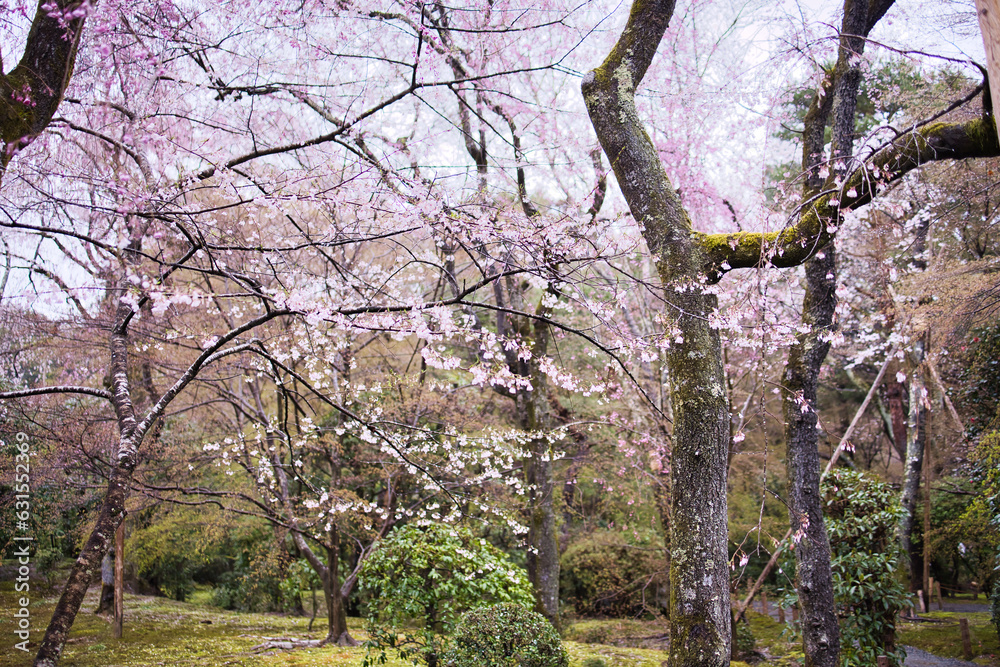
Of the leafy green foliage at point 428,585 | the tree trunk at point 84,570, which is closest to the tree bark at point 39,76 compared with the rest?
the tree trunk at point 84,570

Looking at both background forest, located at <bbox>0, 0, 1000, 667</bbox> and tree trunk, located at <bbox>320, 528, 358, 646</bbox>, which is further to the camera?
tree trunk, located at <bbox>320, 528, 358, 646</bbox>

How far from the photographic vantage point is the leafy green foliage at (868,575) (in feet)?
17.6

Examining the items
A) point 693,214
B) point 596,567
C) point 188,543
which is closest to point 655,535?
point 596,567

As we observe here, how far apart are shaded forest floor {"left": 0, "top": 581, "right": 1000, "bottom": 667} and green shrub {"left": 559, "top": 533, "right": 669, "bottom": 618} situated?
563mm

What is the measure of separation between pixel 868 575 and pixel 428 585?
4.09 m

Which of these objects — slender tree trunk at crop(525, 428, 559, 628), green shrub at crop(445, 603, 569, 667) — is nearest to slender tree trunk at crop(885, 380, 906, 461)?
slender tree trunk at crop(525, 428, 559, 628)

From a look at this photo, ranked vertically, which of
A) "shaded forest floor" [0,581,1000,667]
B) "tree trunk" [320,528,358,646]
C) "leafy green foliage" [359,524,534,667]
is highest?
"leafy green foliage" [359,524,534,667]

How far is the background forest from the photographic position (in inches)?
133

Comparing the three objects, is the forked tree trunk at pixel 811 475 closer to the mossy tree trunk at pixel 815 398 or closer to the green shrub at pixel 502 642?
the mossy tree trunk at pixel 815 398

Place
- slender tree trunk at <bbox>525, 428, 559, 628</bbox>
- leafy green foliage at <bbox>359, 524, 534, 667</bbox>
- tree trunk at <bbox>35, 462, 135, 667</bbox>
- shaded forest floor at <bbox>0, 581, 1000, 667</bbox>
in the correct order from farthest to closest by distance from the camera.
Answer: slender tree trunk at <bbox>525, 428, 559, 628</bbox> → shaded forest floor at <bbox>0, 581, 1000, 667</bbox> → leafy green foliage at <bbox>359, 524, 534, 667</bbox> → tree trunk at <bbox>35, 462, 135, 667</bbox>

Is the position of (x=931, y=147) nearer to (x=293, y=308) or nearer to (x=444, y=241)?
(x=444, y=241)

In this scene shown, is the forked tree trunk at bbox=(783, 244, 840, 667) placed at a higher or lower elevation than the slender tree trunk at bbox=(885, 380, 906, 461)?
lower

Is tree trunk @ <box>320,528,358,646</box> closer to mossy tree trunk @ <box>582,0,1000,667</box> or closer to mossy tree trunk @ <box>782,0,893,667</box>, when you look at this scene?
mossy tree trunk @ <box>782,0,893,667</box>

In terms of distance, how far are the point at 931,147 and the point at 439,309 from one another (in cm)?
303
